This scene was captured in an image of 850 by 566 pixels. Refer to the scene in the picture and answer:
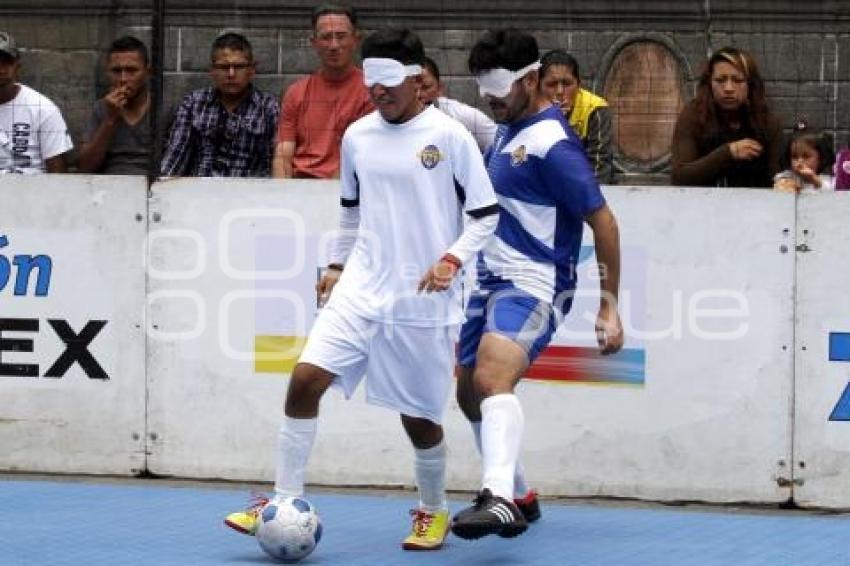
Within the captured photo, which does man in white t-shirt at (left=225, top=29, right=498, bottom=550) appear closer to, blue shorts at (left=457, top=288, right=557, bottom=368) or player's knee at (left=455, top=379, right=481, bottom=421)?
blue shorts at (left=457, top=288, right=557, bottom=368)

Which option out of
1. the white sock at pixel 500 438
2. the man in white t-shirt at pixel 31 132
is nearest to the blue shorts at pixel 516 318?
the white sock at pixel 500 438

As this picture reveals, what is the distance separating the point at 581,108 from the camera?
946 centimetres

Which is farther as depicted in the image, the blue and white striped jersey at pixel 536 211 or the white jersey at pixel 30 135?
the white jersey at pixel 30 135

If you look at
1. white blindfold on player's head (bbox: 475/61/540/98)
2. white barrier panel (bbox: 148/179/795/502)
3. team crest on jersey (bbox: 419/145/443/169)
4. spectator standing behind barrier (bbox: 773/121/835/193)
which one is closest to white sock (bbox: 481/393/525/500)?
team crest on jersey (bbox: 419/145/443/169)

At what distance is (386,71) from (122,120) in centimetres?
276

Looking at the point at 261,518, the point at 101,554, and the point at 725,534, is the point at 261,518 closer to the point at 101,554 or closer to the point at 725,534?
the point at 101,554

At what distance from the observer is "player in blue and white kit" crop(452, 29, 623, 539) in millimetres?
7418

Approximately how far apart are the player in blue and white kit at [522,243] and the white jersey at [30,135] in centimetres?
295

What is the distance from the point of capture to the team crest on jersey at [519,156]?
299 inches

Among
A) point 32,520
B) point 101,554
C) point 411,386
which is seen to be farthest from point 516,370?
point 32,520

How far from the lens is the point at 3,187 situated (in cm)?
960

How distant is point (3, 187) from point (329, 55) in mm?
1712

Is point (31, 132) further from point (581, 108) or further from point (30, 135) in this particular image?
point (581, 108)

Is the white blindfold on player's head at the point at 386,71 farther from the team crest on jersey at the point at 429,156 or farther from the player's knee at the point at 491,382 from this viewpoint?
the player's knee at the point at 491,382
